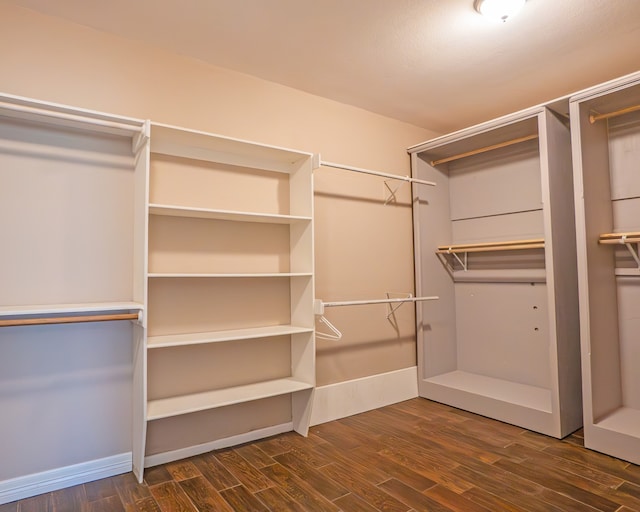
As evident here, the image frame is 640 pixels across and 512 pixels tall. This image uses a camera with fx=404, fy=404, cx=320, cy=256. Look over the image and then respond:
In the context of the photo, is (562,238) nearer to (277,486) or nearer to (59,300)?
(277,486)

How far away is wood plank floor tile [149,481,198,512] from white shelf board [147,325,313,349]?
0.73 meters

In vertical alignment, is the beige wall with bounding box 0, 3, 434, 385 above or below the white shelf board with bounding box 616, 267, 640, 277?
above

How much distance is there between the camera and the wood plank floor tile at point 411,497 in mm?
1901

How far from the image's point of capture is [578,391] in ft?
9.27

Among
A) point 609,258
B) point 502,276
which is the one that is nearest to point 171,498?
point 502,276

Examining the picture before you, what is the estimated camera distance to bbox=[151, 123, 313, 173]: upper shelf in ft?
7.63

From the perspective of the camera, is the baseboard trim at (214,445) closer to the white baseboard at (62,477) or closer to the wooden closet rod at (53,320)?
the white baseboard at (62,477)

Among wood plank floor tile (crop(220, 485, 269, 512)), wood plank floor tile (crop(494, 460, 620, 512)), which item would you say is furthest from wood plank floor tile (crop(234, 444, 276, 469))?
wood plank floor tile (crop(494, 460, 620, 512))

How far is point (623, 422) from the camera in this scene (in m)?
2.52

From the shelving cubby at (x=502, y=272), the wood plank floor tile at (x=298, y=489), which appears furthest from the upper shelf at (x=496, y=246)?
the wood plank floor tile at (x=298, y=489)

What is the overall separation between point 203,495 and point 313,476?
580 millimetres

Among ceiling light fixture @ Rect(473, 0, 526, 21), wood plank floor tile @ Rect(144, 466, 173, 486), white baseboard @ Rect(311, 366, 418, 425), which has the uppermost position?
ceiling light fixture @ Rect(473, 0, 526, 21)

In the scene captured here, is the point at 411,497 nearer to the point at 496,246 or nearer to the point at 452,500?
the point at 452,500

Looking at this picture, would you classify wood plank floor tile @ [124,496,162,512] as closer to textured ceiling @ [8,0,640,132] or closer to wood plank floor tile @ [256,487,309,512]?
wood plank floor tile @ [256,487,309,512]
